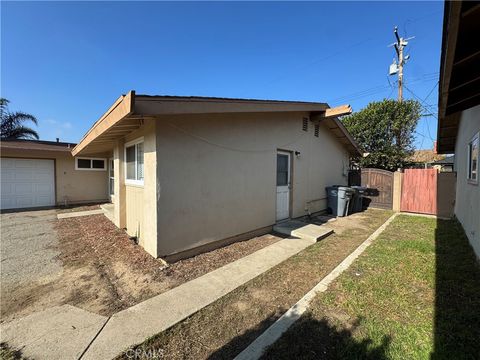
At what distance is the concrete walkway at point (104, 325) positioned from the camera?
2227 millimetres

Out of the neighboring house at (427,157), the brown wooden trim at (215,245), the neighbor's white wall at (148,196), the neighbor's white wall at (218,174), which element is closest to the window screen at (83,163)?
the neighbor's white wall at (148,196)

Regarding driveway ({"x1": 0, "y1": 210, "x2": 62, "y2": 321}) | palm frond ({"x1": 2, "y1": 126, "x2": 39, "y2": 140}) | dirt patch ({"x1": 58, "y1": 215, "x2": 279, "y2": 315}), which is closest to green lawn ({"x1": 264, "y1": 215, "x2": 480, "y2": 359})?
dirt patch ({"x1": 58, "y1": 215, "x2": 279, "y2": 315})

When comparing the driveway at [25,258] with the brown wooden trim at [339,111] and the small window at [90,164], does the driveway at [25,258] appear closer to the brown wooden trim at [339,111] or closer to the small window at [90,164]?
the small window at [90,164]

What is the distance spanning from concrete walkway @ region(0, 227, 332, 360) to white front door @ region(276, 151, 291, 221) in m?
3.78

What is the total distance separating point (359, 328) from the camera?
2512 millimetres

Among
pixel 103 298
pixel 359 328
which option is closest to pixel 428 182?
pixel 359 328

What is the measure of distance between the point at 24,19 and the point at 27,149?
6.21 metres

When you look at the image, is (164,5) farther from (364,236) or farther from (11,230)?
(364,236)

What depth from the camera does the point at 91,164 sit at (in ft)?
41.0

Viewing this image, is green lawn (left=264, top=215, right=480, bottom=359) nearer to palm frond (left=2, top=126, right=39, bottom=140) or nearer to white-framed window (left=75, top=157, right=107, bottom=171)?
white-framed window (left=75, top=157, right=107, bottom=171)

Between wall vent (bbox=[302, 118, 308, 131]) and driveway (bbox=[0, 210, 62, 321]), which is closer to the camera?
driveway (bbox=[0, 210, 62, 321])

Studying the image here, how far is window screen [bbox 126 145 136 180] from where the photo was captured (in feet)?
18.8

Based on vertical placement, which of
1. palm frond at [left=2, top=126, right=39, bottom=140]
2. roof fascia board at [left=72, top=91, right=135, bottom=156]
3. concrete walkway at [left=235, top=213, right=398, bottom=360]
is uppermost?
palm frond at [left=2, top=126, right=39, bottom=140]

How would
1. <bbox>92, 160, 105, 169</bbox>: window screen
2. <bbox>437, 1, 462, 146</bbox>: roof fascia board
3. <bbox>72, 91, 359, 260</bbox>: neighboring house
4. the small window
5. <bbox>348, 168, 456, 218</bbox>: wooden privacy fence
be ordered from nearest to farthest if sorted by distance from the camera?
<bbox>437, 1, 462, 146</bbox>: roof fascia board → <bbox>72, 91, 359, 260</bbox>: neighboring house → <bbox>348, 168, 456, 218</bbox>: wooden privacy fence → the small window → <bbox>92, 160, 105, 169</bbox>: window screen
